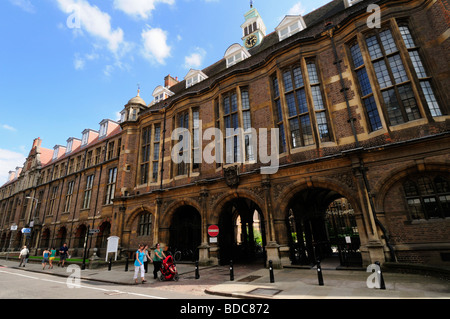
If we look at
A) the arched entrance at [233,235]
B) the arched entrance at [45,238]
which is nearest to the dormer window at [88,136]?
the arched entrance at [45,238]

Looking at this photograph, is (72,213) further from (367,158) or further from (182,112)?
(367,158)

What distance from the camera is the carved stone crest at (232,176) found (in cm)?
1447

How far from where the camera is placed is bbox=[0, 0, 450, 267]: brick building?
997 centimetres

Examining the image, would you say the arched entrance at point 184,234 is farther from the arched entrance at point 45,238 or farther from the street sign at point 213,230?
the arched entrance at point 45,238

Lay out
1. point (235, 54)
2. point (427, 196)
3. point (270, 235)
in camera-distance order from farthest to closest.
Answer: point (235, 54), point (270, 235), point (427, 196)

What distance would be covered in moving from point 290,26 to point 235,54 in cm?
494

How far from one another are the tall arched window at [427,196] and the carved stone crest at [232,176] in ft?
28.1

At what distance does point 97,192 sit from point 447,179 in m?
28.3

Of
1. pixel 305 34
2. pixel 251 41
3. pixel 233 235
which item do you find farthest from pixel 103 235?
pixel 305 34

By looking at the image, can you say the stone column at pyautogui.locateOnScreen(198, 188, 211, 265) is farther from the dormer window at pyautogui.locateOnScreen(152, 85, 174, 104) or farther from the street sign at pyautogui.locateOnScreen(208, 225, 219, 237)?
the dormer window at pyautogui.locateOnScreen(152, 85, 174, 104)

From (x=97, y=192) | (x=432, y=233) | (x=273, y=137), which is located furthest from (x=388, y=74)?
(x=97, y=192)

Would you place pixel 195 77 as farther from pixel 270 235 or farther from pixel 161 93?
pixel 270 235

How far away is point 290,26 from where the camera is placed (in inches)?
687

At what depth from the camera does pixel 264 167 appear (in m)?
13.5
